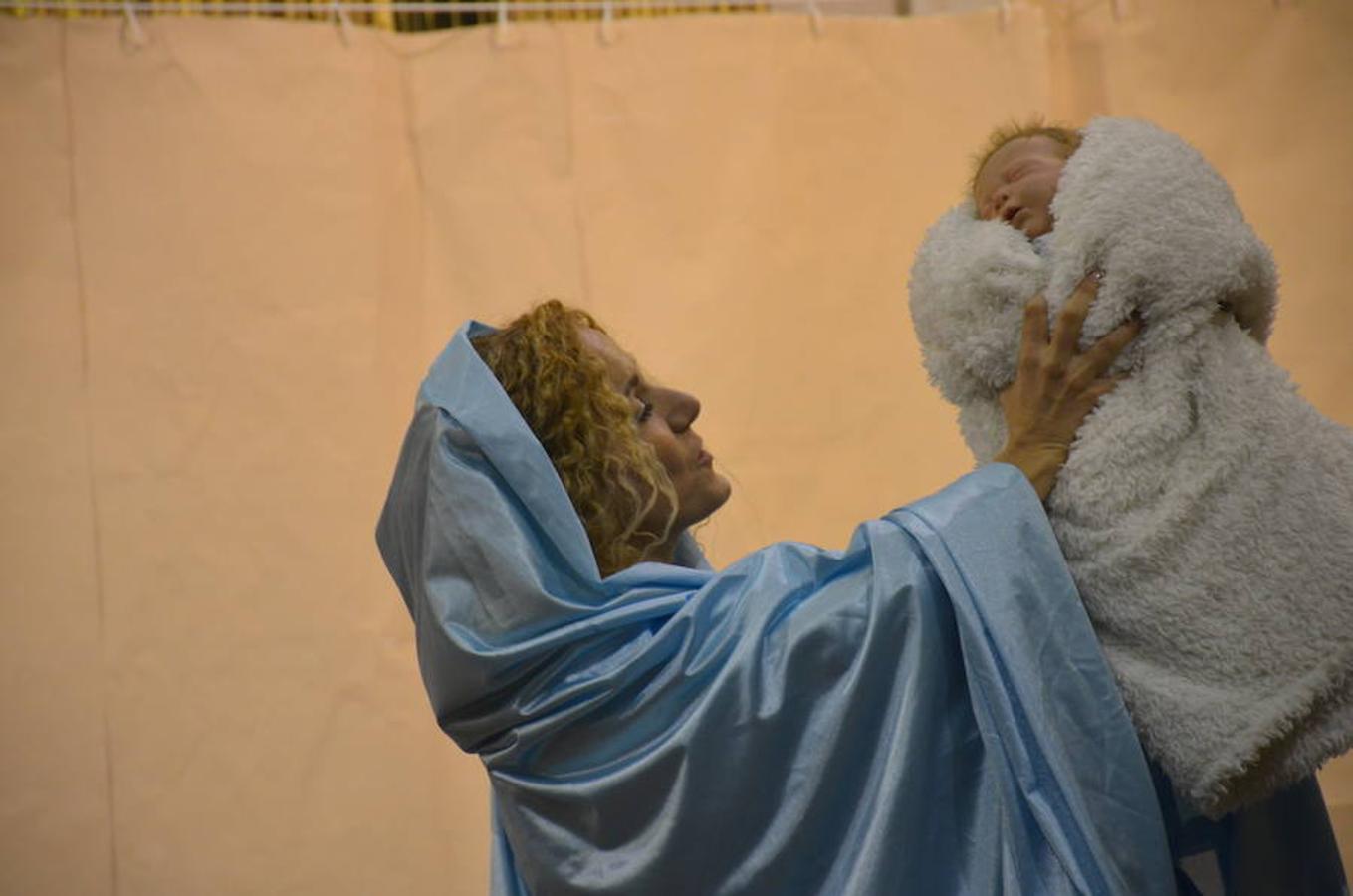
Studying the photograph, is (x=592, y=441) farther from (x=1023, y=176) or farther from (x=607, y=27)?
(x=607, y=27)

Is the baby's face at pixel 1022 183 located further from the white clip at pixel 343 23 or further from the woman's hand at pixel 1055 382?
the white clip at pixel 343 23

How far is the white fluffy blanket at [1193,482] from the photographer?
3.52ft

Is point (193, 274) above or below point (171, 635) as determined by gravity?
above

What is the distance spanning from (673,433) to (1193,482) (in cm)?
48

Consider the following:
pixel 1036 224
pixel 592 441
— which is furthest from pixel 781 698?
pixel 1036 224

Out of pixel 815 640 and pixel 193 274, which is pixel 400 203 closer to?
pixel 193 274

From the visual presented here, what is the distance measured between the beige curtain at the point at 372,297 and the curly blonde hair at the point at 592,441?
2.15ft

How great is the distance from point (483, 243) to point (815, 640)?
38.9 inches

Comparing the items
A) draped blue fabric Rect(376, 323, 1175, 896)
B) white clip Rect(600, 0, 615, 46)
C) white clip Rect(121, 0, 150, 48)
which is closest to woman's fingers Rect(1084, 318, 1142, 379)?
draped blue fabric Rect(376, 323, 1175, 896)

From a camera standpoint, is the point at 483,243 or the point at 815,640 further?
the point at 483,243

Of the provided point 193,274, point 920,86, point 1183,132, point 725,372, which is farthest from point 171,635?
point 1183,132

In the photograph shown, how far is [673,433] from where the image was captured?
55.9 inches

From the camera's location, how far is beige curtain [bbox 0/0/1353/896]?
1.88m

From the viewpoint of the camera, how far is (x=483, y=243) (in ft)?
6.61
